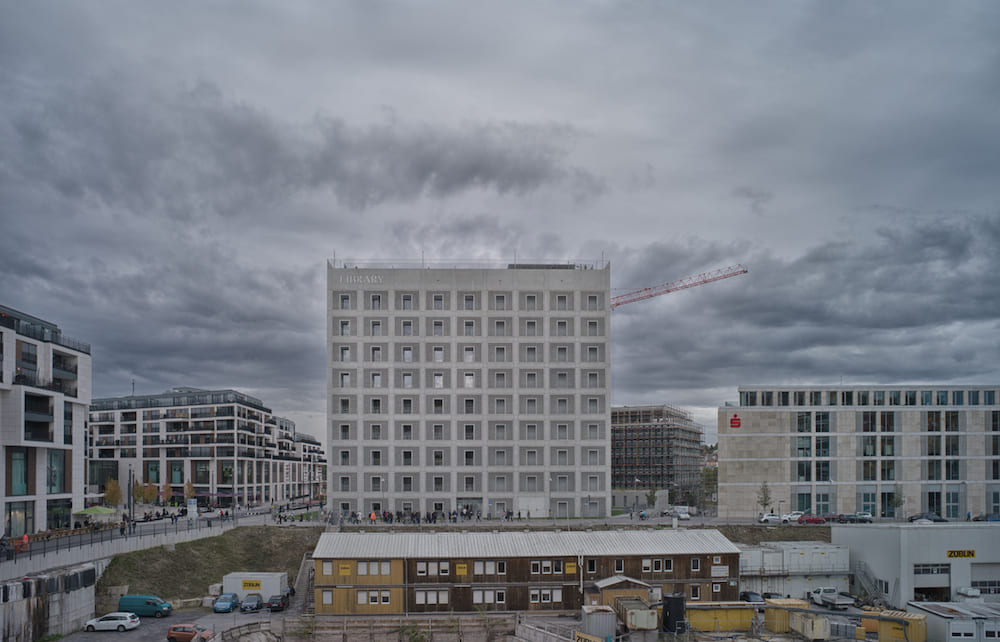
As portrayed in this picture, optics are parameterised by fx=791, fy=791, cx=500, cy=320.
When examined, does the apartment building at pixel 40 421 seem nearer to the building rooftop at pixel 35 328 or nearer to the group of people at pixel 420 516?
the building rooftop at pixel 35 328

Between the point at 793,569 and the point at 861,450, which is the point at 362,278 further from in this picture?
the point at 861,450

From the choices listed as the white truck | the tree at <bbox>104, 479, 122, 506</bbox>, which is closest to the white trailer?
the white truck

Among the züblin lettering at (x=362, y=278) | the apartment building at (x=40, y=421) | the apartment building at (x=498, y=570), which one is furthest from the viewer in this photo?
the züblin lettering at (x=362, y=278)

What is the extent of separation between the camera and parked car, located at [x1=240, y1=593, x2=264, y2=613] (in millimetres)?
62428

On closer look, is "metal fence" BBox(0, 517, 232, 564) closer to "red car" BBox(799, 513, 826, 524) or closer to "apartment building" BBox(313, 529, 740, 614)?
"apartment building" BBox(313, 529, 740, 614)

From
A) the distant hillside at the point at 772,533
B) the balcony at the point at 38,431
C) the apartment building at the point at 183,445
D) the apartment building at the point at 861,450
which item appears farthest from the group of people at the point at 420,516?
the apartment building at the point at 183,445

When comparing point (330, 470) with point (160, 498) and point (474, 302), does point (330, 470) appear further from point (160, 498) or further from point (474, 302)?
point (160, 498)

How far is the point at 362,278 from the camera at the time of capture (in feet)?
319

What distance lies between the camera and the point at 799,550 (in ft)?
237

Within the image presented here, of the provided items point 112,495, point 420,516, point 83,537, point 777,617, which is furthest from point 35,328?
point 777,617

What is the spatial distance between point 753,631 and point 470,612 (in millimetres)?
21266

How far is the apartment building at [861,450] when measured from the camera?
99.2 meters

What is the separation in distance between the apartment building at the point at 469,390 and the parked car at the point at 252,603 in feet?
102

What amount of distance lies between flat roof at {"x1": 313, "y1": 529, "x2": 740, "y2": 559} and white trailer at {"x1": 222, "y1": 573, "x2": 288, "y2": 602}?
5.36 m
